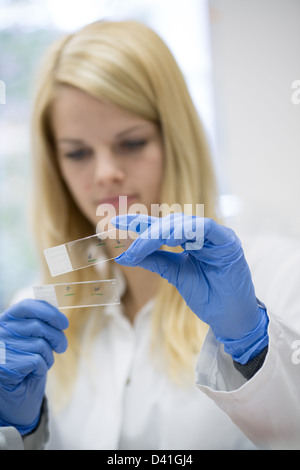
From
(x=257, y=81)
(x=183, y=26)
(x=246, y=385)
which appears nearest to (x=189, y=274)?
(x=246, y=385)

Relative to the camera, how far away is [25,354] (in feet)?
2.89

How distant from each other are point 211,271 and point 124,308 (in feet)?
1.86

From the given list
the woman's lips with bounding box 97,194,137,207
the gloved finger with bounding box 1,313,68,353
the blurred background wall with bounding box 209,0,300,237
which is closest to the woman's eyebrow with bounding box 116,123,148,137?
the woman's lips with bounding box 97,194,137,207

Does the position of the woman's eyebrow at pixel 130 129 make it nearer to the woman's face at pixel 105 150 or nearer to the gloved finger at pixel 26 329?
the woman's face at pixel 105 150

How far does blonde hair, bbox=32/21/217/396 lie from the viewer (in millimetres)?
1021

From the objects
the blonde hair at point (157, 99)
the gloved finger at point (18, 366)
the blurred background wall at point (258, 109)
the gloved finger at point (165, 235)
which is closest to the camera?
the gloved finger at point (165, 235)

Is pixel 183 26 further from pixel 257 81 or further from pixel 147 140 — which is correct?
pixel 147 140

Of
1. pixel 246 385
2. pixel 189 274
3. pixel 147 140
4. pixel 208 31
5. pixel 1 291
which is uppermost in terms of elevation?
pixel 208 31

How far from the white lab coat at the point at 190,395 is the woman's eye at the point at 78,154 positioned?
45 cm

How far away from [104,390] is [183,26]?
147cm

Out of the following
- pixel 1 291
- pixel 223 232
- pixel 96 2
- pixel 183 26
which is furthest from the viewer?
pixel 1 291

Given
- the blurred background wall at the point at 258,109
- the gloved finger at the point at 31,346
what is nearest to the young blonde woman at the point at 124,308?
the gloved finger at the point at 31,346

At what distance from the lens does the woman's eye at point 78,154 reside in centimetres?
107

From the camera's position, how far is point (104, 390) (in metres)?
1.10
